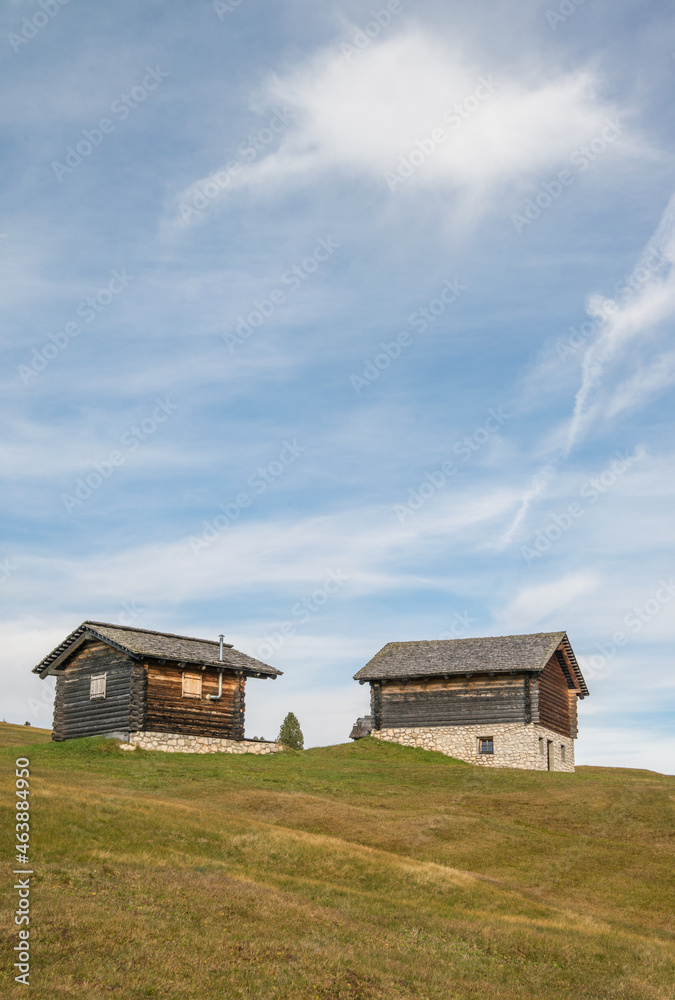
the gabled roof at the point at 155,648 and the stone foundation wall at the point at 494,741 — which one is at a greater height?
the gabled roof at the point at 155,648

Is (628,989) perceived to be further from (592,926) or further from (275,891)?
(275,891)

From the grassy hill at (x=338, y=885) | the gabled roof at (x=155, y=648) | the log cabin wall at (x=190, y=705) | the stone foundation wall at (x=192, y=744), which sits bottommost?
the grassy hill at (x=338, y=885)

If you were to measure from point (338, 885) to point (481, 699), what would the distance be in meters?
31.8

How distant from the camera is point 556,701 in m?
57.5

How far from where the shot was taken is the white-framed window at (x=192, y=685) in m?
48.5

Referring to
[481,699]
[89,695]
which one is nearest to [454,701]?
[481,699]

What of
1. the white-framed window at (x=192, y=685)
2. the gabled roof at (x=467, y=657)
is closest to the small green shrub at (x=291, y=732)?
the gabled roof at (x=467, y=657)

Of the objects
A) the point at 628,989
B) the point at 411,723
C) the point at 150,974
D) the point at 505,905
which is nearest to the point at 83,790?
the point at 505,905

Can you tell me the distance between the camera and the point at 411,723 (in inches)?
2185

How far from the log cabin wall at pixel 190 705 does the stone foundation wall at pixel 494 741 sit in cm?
1055

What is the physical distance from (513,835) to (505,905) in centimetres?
823

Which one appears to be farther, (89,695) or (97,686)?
(89,695)

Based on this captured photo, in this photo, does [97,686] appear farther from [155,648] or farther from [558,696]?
[558,696]

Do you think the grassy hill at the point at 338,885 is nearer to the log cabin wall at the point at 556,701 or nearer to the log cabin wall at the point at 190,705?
the log cabin wall at the point at 190,705
